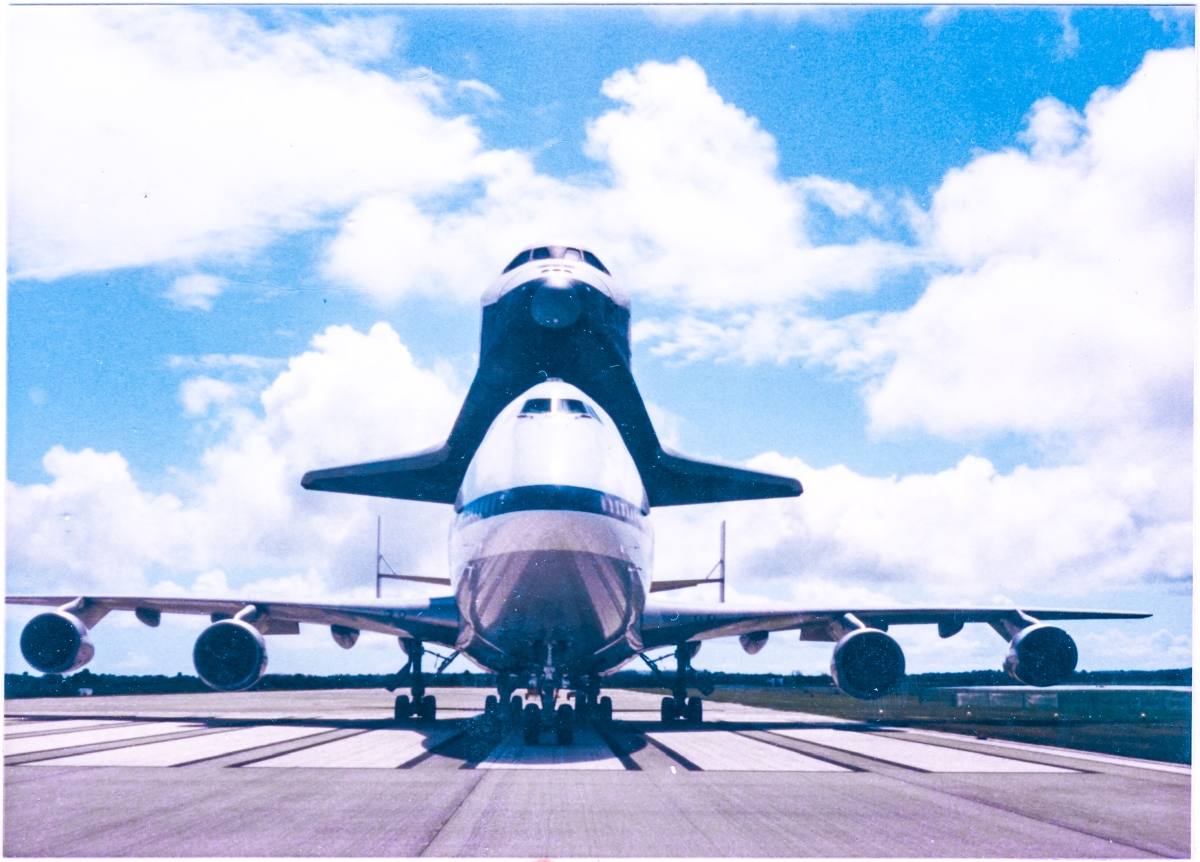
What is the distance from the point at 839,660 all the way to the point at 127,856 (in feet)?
42.1

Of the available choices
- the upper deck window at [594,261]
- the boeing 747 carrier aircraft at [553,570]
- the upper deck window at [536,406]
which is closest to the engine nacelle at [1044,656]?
the boeing 747 carrier aircraft at [553,570]

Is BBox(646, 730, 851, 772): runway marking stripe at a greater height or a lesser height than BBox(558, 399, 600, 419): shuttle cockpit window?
lesser

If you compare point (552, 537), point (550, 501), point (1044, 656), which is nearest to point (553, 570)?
point (552, 537)

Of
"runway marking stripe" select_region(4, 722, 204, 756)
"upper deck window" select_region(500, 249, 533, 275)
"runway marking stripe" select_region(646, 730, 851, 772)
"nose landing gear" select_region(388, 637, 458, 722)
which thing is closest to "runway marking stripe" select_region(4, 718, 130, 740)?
"runway marking stripe" select_region(4, 722, 204, 756)

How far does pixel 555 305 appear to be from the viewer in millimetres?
20781

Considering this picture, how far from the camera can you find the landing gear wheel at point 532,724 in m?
13.8

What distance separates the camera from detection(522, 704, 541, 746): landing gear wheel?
13.8 meters

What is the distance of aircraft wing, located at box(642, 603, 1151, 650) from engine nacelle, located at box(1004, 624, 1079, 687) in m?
0.98

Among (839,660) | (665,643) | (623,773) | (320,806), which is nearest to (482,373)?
(665,643)

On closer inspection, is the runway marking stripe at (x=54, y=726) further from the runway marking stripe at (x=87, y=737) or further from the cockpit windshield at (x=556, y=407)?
the cockpit windshield at (x=556, y=407)

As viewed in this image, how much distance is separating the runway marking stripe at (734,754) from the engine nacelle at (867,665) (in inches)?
81.9

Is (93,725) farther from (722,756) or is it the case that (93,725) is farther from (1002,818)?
(1002,818)

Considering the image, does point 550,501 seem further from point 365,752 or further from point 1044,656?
point 1044,656

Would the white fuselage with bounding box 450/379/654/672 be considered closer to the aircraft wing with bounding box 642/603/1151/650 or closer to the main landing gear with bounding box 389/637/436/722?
the aircraft wing with bounding box 642/603/1151/650
